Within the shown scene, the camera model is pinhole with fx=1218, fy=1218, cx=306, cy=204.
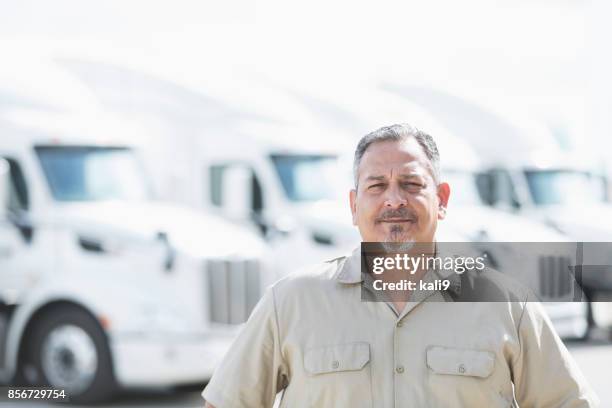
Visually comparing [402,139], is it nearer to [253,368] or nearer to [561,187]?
[253,368]

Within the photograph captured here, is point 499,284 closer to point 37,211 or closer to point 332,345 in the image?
point 332,345

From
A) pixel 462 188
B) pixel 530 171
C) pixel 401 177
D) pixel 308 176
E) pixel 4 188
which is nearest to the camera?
pixel 401 177

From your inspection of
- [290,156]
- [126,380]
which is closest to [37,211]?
[126,380]


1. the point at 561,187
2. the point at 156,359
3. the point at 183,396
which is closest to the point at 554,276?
the point at 561,187

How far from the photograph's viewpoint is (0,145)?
8.93 metres

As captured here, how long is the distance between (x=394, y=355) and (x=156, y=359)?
5.84m

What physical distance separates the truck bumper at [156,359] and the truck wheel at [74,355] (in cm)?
10

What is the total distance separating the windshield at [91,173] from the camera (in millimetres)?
8961

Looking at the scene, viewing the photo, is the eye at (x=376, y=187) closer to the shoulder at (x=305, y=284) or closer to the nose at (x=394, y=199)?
the nose at (x=394, y=199)

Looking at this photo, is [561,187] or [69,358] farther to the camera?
[561,187]

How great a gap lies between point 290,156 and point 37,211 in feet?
9.29

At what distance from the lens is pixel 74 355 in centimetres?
852

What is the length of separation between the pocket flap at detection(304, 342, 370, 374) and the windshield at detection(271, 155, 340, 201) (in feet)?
26.4

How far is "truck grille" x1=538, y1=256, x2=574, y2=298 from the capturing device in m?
11.7
